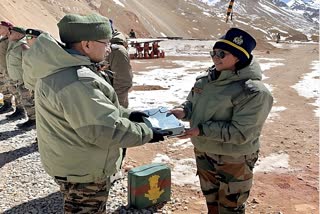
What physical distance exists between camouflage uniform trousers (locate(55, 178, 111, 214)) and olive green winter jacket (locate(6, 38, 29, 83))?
204 inches

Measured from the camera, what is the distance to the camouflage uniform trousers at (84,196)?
118 inches

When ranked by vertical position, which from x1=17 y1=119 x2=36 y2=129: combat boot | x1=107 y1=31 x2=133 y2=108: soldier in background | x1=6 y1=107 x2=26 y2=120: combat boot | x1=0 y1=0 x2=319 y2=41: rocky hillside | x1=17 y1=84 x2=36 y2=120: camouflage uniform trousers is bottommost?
x1=0 y1=0 x2=319 y2=41: rocky hillside

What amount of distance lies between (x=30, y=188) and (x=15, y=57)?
3253mm

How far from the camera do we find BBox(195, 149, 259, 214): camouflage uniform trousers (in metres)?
3.52

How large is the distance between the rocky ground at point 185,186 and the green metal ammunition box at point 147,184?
11cm

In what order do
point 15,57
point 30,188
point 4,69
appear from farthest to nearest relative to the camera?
point 4,69 < point 15,57 < point 30,188

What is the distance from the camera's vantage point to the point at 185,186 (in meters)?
5.85

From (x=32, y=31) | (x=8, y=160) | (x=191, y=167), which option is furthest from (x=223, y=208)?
(x=32, y=31)

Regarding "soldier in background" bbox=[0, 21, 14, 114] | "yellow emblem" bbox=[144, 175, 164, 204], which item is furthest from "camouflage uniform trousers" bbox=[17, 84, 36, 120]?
"yellow emblem" bbox=[144, 175, 164, 204]

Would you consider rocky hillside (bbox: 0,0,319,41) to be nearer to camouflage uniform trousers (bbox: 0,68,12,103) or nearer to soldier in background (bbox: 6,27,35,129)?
camouflage uniform trousers (bbox: 0,68,12,103)

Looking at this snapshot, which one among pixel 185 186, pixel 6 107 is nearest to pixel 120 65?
pixel 185 186

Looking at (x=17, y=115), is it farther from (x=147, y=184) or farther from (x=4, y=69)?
(x=147, y=184)

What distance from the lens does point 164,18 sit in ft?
249

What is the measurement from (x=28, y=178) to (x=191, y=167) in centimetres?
262
